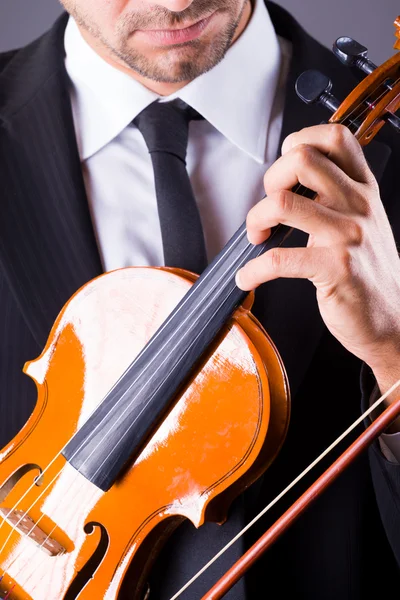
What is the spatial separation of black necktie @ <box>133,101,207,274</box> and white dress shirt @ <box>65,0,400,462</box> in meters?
0.03

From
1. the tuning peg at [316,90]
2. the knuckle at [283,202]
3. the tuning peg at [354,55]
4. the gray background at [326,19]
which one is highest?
the gray background at [326,19]

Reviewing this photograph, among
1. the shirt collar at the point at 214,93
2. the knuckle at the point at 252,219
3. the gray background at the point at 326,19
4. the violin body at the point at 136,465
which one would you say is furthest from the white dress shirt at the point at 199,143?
the gray background at the point at 326,19

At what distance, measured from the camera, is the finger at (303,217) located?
897 millimetres

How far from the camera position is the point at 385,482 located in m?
1.15

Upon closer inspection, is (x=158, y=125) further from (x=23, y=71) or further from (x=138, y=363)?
(x=138, y=363)

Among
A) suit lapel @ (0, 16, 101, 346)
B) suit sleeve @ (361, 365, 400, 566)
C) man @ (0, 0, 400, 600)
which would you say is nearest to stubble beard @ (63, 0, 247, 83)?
man @ (0, 0, 400, 600)

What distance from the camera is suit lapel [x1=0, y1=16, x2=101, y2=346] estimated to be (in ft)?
4.23

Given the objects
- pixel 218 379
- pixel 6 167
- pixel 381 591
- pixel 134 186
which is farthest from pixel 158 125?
pixel 381 591

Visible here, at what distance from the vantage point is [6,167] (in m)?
1.35

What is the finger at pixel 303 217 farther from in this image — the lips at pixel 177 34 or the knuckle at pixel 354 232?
the lips at pixel 177 34

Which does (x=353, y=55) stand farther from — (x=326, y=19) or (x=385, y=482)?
(x=326, y=19)

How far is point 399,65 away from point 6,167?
67 centimetres

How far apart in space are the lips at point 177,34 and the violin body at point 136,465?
453 mm

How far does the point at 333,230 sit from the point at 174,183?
0.43 m
